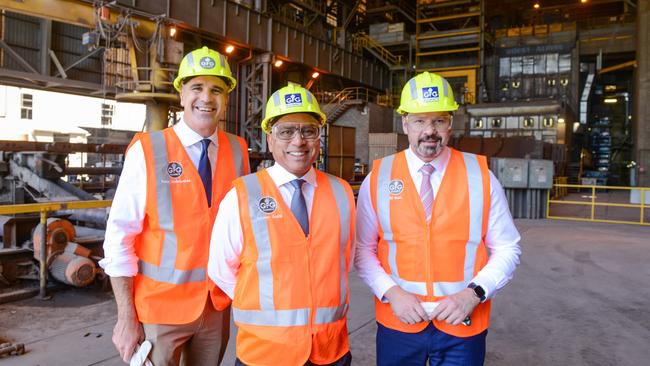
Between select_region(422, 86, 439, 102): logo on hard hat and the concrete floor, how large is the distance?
8.97 ft

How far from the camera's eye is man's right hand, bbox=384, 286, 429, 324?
84.5 inches

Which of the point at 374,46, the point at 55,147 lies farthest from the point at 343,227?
the point at 374,46

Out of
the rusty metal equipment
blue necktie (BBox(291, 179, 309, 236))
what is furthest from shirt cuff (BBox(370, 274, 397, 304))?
the rusty metal equipment

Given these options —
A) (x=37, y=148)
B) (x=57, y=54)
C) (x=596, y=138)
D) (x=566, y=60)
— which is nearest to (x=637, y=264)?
(x=37, y=148)

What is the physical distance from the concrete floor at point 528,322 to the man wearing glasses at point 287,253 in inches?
91.0

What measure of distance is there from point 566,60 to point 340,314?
3505 cm

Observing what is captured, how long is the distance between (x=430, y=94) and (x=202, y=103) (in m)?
1.18

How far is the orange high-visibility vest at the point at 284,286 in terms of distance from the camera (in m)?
1.97

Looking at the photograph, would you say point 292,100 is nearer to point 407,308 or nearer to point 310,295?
point 310,295

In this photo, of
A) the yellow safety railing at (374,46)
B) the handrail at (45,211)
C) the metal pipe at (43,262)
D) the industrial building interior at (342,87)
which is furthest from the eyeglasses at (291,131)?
the yellow safety railing at (374,46)

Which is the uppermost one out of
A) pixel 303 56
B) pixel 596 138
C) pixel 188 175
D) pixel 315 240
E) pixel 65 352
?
pixel 303 56

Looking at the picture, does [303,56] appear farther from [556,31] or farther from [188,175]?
[188,175]

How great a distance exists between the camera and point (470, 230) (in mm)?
2279

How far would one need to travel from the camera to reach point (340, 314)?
2.11m
